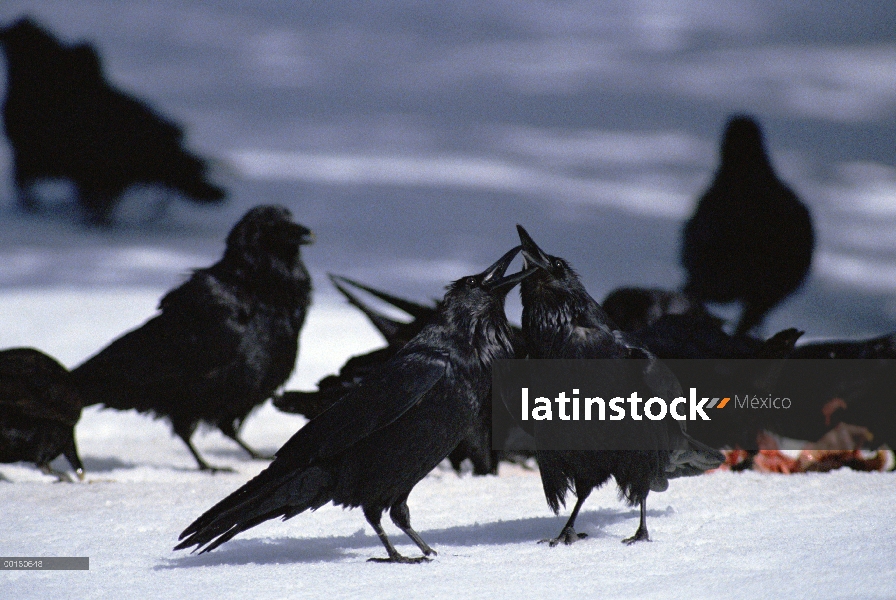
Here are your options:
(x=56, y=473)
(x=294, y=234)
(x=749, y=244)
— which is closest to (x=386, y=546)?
(x=56, y=473)

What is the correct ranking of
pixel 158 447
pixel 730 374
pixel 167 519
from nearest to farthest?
1. pixel 167 519
2. pixel 730 374
3. pixel 158 447

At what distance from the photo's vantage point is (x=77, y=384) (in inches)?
133

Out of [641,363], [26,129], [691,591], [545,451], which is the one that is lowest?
[691,591]

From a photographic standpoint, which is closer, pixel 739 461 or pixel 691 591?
pixel 691 591

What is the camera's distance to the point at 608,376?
207cm

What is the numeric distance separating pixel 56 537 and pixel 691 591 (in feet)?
4.50

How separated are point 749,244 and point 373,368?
226cm

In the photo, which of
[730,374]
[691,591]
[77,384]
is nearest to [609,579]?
[691,591]

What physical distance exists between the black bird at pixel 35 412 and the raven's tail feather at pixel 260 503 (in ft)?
4.52

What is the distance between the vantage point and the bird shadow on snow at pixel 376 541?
1.95m

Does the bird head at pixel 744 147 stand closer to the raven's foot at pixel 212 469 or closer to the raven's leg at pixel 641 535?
the raven's foot at pixel 212 469

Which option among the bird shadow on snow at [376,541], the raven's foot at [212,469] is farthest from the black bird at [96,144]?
the bird shadow on snow at [376,541]

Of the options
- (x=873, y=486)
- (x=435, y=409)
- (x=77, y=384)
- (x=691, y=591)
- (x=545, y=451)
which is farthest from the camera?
(x=77, y=384)

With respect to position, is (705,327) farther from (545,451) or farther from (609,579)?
(609,579)
